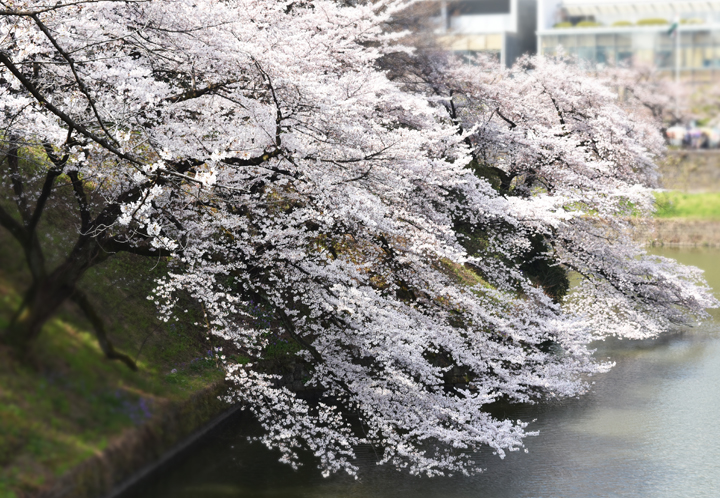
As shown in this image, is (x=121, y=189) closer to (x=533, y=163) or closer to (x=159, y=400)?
(x=159, y=400)

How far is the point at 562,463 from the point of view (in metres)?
11.5

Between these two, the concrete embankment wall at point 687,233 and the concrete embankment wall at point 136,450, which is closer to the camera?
the concrete embankment wall at point 136,450

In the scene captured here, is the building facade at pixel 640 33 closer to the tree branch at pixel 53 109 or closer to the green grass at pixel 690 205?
the green grass at pixel 690 205

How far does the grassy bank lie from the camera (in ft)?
25.1

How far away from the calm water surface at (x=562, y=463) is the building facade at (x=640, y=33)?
45330 mm

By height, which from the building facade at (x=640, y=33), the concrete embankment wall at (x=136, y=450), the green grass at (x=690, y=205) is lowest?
the concrete embankment wall at (x=136, y=450)

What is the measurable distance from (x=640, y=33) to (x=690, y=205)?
2471cm

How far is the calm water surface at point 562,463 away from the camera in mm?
10250

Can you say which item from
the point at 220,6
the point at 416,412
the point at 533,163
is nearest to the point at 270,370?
the point at 416,412

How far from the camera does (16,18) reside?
9492 millimetres

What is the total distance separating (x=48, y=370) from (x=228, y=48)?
4947 millimetres

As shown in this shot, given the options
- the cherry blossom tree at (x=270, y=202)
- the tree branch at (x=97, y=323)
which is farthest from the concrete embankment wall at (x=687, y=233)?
the tree branch at (x=97, y=323)

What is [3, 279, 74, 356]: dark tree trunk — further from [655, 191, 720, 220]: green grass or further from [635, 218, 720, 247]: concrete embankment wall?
[655, 191, 720, 220]: green grass

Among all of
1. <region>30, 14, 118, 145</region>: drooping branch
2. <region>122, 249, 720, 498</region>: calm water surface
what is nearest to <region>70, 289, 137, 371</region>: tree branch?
<region>122, 249, 720, 498</region>: calm water surface
